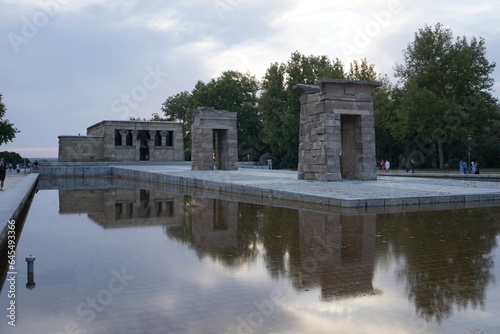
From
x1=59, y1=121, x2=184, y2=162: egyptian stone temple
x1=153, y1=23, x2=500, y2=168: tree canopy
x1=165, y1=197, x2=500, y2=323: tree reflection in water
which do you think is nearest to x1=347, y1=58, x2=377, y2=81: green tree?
x1=153, y1=23, x2=500, y2=168: tree canopy

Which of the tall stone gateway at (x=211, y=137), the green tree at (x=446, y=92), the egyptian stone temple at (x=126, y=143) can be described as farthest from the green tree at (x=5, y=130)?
the green tree at (x=446, y=92)

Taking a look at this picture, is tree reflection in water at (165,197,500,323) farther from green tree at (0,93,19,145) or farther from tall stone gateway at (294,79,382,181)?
green tree at (0,93,19,145)

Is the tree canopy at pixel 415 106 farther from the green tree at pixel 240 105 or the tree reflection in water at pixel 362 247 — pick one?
the tree reflection in water at pixel 362 247

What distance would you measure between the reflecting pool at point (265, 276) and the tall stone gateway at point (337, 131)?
925 centimetres

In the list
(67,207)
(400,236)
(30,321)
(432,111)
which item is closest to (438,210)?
(400,236)

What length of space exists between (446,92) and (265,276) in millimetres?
42912

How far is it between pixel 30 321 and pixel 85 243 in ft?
13.2

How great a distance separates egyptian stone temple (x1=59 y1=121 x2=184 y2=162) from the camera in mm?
48344

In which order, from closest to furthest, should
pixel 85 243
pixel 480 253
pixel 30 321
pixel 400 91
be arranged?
pixel 30 321
pixel 480 253
pixel 85 243
pixel 400 91

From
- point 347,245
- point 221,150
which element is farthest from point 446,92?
point 347,245

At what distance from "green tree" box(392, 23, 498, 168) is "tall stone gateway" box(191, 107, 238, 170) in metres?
18.0

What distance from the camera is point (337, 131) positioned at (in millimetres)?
19312

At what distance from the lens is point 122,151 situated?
167ft

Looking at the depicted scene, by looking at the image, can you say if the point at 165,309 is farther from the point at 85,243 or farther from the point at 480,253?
the point at 480,253
